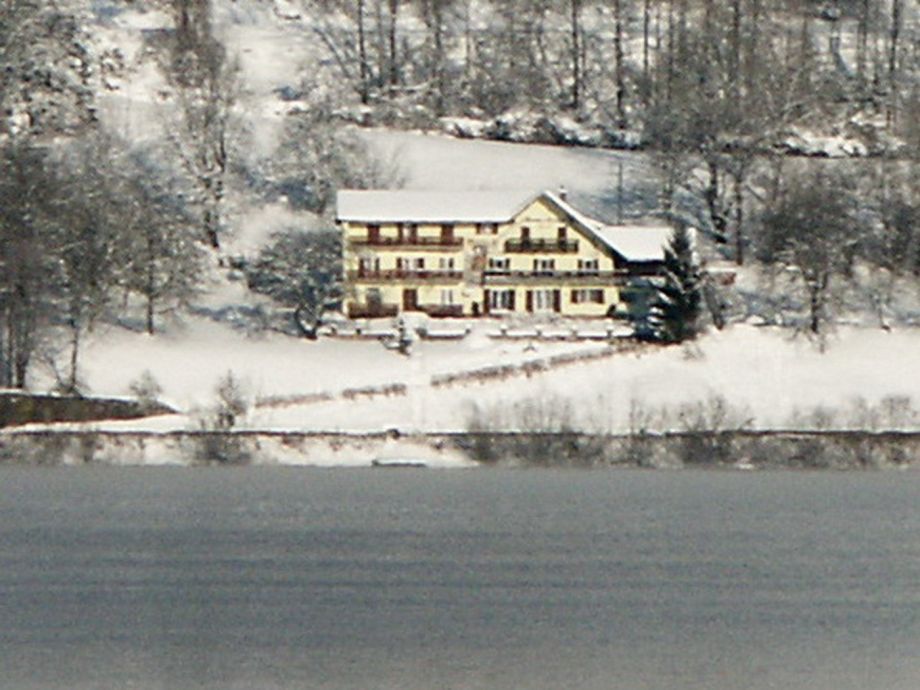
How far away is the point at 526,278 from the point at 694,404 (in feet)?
35.5

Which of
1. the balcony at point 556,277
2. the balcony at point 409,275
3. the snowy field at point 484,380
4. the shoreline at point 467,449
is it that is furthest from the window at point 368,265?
the shoreline at point 467,449

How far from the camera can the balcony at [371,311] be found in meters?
54.3

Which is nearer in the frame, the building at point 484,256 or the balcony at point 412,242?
the building at point 484,256

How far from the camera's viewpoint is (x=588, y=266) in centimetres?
5531

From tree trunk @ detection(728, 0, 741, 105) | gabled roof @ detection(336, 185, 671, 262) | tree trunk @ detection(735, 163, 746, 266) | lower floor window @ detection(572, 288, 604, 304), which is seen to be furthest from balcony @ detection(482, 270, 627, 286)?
tree trunk @ detection(728, 0, 741, 105)

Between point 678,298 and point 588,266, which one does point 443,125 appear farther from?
point 678,298

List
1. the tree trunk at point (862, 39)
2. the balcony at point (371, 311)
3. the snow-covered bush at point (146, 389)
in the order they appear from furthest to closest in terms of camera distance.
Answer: the tree trunk at point (862, 39) → the balcony at point (371, 311) → the snow-covered bush at point (146, 389)

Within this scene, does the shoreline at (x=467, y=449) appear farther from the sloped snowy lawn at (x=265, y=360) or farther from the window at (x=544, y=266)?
the window at (x=544, y=266)

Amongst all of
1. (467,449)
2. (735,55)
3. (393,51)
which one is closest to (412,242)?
(735,55)

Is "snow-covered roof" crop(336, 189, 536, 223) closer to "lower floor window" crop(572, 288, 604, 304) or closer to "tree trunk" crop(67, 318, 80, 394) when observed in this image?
"lower floor window" crop(572, 288, 604, 304)

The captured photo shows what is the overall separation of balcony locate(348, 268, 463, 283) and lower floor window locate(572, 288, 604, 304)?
2732mm

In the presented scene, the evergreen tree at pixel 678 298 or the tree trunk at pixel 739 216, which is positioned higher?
the tree trunk at pixel 739 216

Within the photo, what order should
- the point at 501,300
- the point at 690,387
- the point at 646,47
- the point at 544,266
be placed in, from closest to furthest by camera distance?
the point at 690,387 → the point at 501,300 → the point at 544,266 → the point at 646,47

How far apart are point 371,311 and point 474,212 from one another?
363cm
